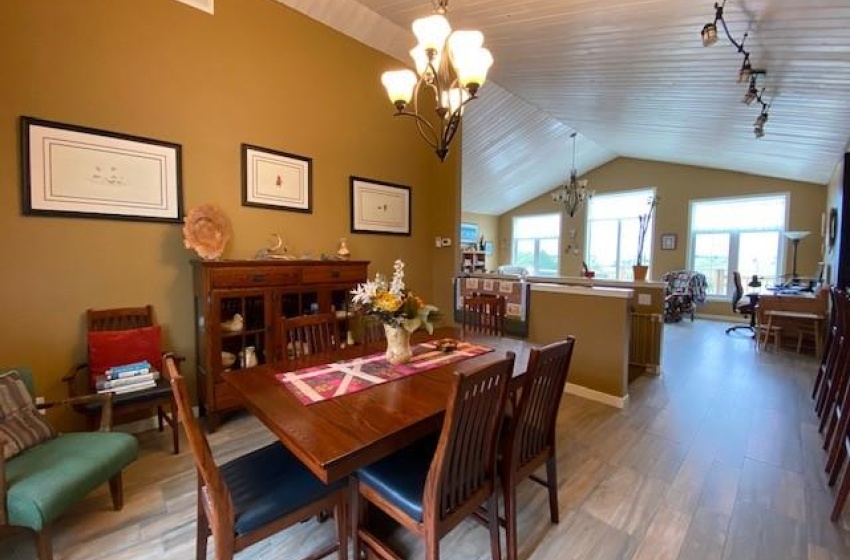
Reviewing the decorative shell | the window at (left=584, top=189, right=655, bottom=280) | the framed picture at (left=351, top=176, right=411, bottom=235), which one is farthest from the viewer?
the window at (left=584, top=189, right=655, bottom=280)

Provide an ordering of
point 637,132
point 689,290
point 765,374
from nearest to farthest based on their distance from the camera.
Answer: point 765,374 < point 637,132 < point 689,290

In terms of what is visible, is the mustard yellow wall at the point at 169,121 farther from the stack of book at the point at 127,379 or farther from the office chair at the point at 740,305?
the office chair at the point at 740,305

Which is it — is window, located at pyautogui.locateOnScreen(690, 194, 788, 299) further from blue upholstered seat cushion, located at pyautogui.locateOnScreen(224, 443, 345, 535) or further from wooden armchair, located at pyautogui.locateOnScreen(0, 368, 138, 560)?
wooden armchair, located at pyautogui.locateOnScreen(0, 368, 138, 560)

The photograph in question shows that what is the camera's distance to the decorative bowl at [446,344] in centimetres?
222

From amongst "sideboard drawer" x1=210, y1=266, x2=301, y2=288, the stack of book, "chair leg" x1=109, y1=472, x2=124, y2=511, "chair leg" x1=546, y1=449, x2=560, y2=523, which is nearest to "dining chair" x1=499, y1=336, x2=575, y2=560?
"chair leg" x1=546, y1=449, x2=560, y2=523

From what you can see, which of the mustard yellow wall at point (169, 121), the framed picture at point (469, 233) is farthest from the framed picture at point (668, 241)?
the mustard yellow wall at point (169, 121)

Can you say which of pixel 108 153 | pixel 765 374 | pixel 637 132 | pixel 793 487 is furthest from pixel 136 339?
pixel 637 132

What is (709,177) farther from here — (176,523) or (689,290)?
(176,523)

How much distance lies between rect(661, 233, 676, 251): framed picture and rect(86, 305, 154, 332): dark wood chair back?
9047mm

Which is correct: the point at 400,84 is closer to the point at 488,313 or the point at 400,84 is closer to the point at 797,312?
the point at 488,313

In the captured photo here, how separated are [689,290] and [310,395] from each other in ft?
26.1

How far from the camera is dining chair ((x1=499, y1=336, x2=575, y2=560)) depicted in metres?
1.46

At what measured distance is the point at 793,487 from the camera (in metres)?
2.05

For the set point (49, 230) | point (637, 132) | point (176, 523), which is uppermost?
point (637, 132)
